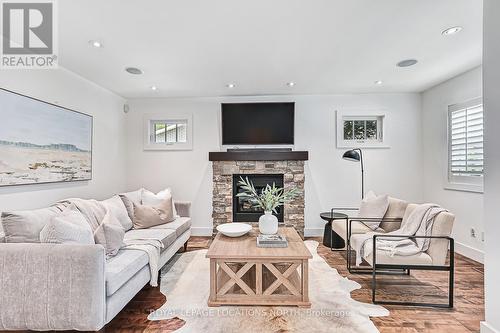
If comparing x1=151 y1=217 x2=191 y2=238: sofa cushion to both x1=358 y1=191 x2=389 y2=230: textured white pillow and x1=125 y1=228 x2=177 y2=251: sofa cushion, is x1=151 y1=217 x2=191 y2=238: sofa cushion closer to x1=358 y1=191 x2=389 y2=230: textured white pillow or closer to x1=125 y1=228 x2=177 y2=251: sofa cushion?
x1=125 y1=228 x2=177 y2=251: sofa cushion

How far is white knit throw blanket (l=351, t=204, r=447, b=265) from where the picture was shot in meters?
2.55

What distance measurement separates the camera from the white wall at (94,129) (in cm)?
284

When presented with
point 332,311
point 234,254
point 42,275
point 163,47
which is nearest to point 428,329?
point 332,311

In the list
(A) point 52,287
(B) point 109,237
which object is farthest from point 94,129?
(A) point 52,287

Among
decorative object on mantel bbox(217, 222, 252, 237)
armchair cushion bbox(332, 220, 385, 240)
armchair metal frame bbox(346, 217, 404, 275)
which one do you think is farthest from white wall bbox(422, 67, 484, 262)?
decorative object on mantel bbox(217, 222, 252, 237)

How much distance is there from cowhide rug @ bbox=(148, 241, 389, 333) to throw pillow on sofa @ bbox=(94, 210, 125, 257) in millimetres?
648

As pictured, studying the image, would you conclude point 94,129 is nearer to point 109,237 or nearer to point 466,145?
point 109,237

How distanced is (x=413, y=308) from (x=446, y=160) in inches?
106

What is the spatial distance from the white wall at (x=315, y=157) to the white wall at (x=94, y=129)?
363 mm

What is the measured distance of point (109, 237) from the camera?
2.41 m

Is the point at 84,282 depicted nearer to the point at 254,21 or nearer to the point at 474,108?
the point at 254,21

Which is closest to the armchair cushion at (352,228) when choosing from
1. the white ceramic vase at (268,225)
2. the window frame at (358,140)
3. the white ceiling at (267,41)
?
the white ceramic vase at (268,225)

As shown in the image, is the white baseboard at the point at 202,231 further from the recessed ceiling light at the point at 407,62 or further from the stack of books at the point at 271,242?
the recessed ceiling light at the point at 407,62

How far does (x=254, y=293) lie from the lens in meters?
2.46
